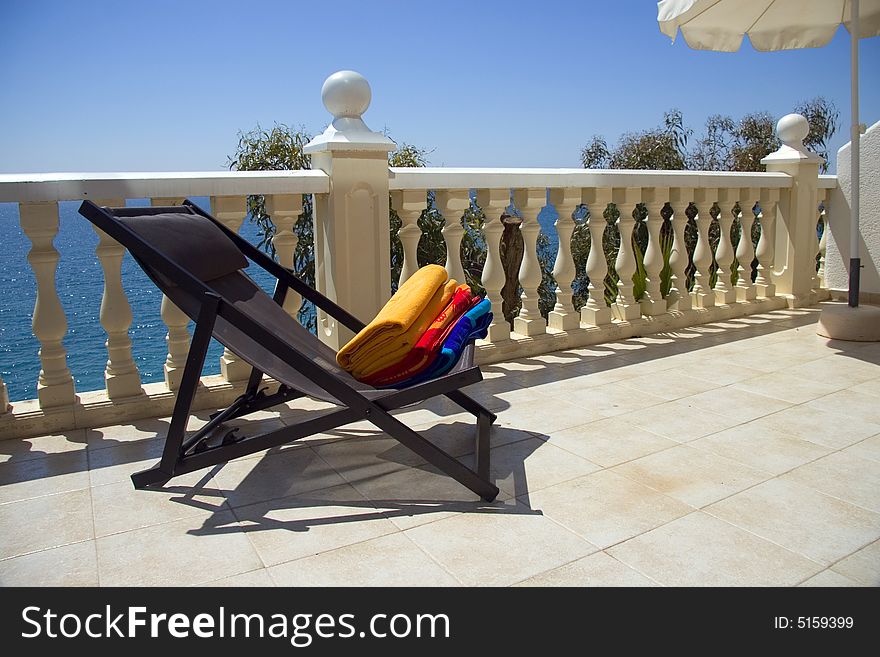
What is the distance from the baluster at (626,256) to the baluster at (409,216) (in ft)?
4.95

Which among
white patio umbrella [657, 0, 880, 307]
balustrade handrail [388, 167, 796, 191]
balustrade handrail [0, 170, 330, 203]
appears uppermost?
white patio umbrella [657, 0, 880, 307]

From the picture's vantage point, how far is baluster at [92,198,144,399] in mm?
3264

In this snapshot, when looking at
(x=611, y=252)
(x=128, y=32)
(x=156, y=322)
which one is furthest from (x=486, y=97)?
(x=611, y=252)

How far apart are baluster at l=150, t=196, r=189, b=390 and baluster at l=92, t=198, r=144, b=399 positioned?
0.48ft

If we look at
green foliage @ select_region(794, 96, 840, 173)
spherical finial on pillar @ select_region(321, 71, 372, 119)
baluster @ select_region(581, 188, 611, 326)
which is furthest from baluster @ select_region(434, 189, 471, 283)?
green foliage @ select_region(794, 96, 840, 173)

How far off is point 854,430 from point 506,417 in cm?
146

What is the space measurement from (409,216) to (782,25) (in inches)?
129

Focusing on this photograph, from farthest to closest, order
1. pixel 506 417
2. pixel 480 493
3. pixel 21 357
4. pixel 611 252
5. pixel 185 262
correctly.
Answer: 1. pixel 21 357
2. pixel 611 252
3. pixel 506 417
4. pixel 185 262
5. pixel 480 493

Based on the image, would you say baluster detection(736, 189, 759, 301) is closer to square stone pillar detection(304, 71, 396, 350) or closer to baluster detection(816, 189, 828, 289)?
baluster detection(816, 189, 828, 289)

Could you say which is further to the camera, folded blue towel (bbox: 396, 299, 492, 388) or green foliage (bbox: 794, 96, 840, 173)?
green foliage (bbox: 794, 96, 840, 173)

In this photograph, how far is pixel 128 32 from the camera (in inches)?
1148

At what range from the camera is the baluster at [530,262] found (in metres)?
4.36

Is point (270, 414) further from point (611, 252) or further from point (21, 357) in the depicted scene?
point (21, 357)
